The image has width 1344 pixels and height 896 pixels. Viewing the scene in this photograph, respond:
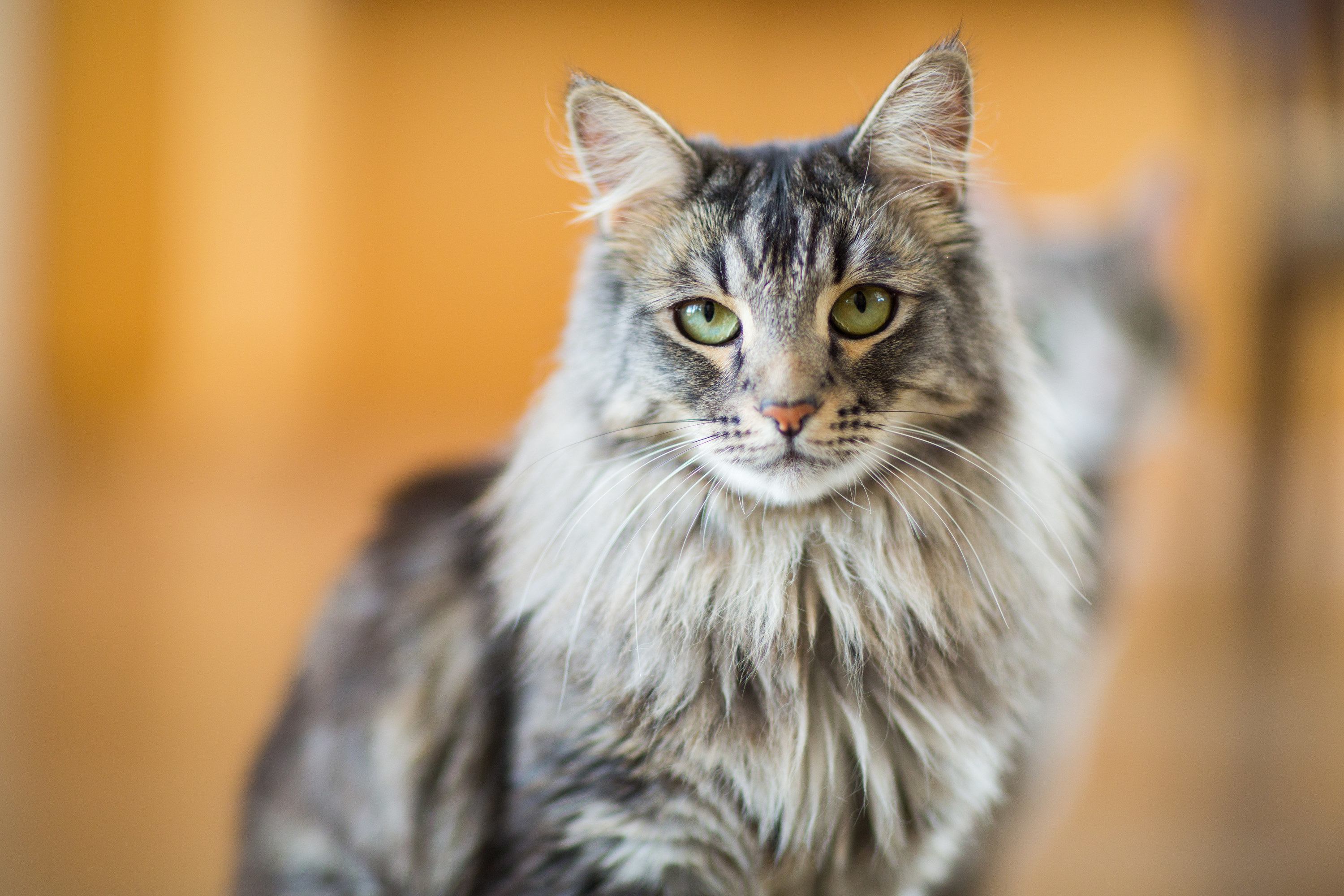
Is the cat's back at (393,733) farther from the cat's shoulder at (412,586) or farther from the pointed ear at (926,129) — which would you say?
the pointed ear at (926,129)

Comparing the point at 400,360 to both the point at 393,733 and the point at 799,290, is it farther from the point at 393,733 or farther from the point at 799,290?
the point at 799,290

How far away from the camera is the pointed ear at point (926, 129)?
0.65 meters

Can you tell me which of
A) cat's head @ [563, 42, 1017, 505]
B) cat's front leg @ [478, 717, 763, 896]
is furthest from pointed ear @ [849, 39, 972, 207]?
cat's front leg @ [478, 717, 763, 896]

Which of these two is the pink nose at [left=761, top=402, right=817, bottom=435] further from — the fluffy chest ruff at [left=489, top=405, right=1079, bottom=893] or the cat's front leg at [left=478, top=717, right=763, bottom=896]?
the cat's front leg at [left=478, top=717, right=763, bottom=896]

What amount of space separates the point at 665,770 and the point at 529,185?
178 centimetres

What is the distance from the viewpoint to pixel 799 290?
0.67m

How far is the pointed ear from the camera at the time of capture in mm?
650

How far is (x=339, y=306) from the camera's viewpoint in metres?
4.22

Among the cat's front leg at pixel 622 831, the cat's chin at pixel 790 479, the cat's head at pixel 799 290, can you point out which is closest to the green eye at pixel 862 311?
the cat's head at pixel 799 290

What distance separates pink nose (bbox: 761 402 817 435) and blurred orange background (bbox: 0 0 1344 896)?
0.84ft

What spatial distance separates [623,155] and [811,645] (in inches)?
16.5

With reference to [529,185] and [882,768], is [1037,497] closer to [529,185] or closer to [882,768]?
[882,768]

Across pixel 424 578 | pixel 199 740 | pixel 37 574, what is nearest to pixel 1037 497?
pixel 424 578

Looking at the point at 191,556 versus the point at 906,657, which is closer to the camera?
the point at 906,657
